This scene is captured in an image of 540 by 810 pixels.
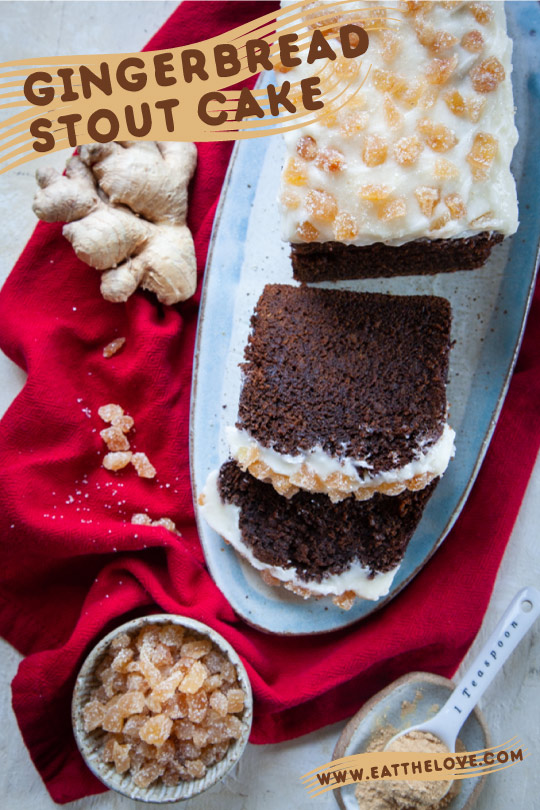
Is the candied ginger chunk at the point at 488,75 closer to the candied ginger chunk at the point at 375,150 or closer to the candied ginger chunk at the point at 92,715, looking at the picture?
the candied ginger chunk at the point at 375,150

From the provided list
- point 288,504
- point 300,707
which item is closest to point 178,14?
point 288,504

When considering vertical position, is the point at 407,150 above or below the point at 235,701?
above

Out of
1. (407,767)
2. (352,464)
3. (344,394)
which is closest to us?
(352,464)

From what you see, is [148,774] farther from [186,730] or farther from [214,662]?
[214,662]

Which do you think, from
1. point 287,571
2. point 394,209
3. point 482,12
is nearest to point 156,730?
point 287,571

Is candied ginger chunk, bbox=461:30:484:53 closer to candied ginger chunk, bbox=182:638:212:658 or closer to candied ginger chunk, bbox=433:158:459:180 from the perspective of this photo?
candied ginger chunk, bbox=433:158:459:180

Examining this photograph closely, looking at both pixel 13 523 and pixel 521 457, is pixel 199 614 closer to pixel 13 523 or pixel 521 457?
pixel 13 523
